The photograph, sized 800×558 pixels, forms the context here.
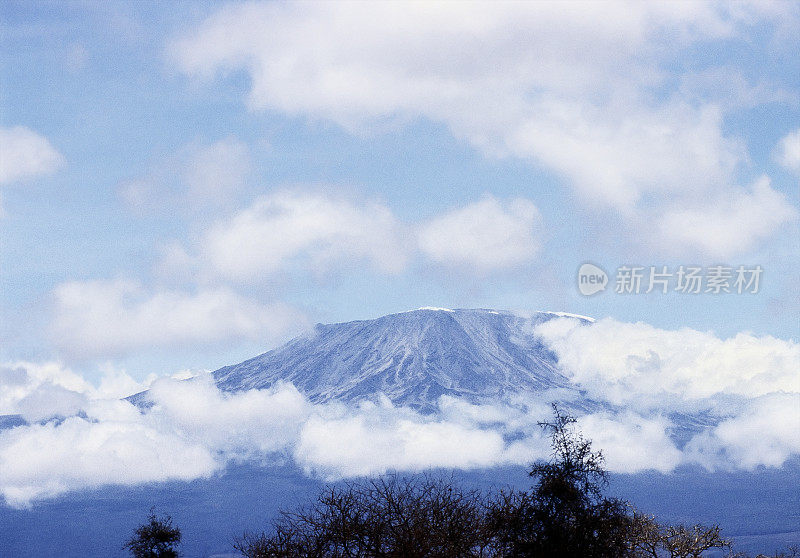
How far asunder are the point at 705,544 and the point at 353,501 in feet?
49.3

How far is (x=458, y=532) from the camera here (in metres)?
28.9

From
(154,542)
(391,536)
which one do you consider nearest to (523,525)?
(391,536)

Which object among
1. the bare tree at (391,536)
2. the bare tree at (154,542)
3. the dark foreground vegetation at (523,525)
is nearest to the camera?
the dark foreground vegetation at (523,525)

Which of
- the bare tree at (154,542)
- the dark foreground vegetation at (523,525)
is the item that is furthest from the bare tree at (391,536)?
the bare tree at (154,542)

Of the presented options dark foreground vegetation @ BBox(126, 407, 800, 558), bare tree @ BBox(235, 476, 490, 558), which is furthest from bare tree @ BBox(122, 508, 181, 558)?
dark foreground vegetation @ BBox(126, 407, 800, 558)

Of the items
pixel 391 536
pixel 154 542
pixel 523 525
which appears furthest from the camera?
pixel 154 542

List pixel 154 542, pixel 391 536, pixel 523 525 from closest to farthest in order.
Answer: pixel 523 525, pixel 391 536, pixel 154 542

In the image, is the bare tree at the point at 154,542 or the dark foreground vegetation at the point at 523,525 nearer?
the dark foreground vegetation at the point at 523,525

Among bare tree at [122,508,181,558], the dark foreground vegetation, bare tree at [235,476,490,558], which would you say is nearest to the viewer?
the dark foreground vegetation

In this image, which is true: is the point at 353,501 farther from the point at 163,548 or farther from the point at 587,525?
the point at 163,548

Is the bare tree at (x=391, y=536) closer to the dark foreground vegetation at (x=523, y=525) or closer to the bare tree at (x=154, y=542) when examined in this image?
the dark foreground vegetation at (x=523, y=525)

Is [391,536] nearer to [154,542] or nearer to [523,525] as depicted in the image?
[523,525]

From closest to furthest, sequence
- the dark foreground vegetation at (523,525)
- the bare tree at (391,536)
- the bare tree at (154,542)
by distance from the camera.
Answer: the dark foreground vegetation at (523,525)
the bare tree at (391,536)
the bare tree at (154,542)

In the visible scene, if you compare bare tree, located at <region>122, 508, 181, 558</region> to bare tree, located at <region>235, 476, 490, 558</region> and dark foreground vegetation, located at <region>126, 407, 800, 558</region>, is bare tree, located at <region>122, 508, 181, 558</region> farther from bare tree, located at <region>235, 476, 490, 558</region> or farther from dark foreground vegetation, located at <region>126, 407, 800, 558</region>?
dark foreground vegetation, located at <region>126, 407, 800, 558</region>
